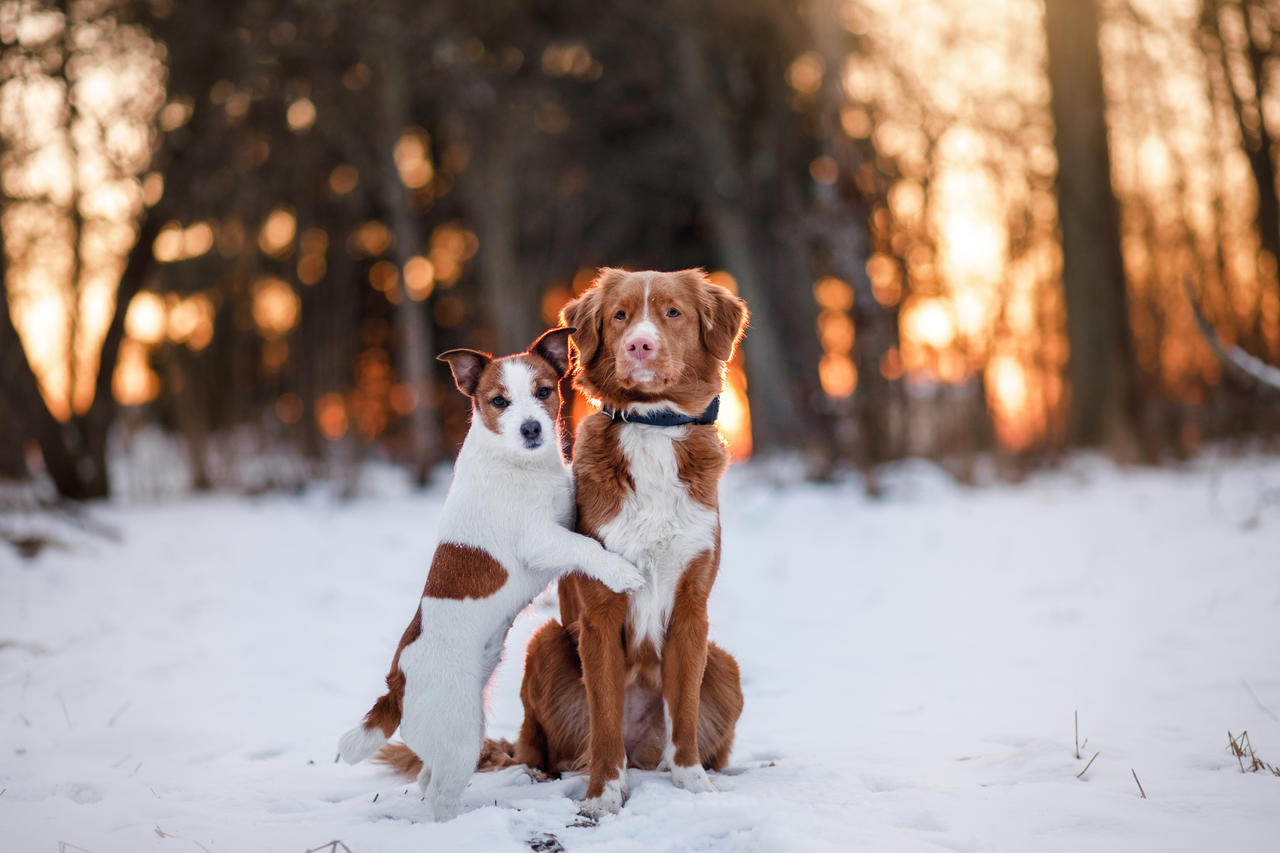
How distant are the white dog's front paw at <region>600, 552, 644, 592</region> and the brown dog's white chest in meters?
0.09

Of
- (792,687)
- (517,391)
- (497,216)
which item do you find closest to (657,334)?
(517,391)

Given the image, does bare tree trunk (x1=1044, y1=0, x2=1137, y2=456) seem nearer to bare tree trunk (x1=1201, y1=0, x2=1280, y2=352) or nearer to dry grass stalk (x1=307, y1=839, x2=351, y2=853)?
bare tree trunk (x1=1201, y1=0, x2=1280, y2=352)

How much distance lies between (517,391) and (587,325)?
450 mm

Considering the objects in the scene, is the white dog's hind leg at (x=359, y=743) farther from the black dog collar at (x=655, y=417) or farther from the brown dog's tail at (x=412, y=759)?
the black dog collar at (x=655, y=417)

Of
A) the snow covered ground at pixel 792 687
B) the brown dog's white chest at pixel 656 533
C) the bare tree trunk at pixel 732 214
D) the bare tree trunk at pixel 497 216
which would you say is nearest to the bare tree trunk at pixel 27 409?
the snow covered ground at pixel 792 687

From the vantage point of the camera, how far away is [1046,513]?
1062cm

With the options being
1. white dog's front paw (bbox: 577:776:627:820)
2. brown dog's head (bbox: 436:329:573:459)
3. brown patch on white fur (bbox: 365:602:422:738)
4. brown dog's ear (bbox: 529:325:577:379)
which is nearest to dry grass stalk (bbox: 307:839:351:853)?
brown patch on white fur (bbox: 365:602:422:738)

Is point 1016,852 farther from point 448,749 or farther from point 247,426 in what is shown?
point 247,426

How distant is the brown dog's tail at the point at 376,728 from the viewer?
3262mm

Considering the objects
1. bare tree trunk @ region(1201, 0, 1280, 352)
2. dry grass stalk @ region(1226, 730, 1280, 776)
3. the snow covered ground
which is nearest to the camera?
the snow covered ground

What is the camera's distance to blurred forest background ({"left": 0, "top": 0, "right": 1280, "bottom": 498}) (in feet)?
42.8

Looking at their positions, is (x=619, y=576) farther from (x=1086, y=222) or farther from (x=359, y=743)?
(x=1086, y=222)

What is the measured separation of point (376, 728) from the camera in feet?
10.8

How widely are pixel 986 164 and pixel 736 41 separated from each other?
5435mm
